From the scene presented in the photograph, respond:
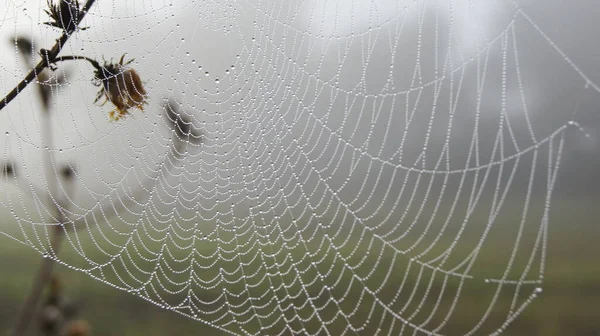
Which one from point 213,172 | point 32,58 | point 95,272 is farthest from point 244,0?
point 95,272

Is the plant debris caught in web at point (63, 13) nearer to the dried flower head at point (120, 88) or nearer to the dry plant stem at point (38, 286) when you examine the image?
the dried flower head at point (120, 88)

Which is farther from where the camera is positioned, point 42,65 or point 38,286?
point 38,286

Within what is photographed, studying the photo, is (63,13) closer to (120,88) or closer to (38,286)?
(120,88)

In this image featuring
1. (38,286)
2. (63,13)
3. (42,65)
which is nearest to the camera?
(42,65)

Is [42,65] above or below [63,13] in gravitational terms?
below

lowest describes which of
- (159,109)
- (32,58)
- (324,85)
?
(32,58)

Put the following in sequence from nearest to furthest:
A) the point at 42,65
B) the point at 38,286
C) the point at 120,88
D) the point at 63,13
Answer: the point at 42,65 < the point at 63,13 < the point at 120,88 < the point at 38,286

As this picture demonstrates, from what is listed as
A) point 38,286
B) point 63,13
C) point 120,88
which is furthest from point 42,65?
point 38,286

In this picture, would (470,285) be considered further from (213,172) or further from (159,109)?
A: (159,109)

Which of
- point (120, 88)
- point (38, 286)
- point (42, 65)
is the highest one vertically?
point (120, 88)
